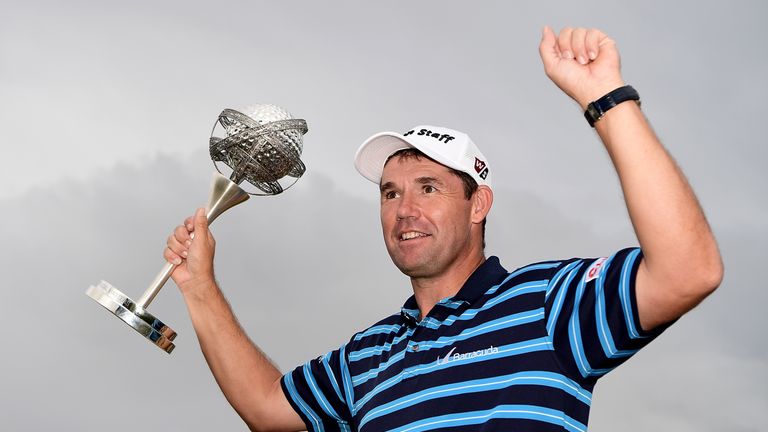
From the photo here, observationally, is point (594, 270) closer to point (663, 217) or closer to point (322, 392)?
point (663, 217)

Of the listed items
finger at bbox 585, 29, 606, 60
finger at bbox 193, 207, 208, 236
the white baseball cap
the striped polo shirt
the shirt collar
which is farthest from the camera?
finger at bbox 193, 207, 208, 236

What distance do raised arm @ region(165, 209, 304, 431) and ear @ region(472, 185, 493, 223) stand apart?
1.67 meters

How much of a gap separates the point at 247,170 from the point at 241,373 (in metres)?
1.29

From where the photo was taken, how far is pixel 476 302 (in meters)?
4.66

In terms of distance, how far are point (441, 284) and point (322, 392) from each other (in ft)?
3.41

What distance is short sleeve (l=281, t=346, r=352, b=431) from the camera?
5.38 meters

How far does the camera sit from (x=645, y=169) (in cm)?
349

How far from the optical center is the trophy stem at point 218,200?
5520 millimetres

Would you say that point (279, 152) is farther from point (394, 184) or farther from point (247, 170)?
point (394, 184)

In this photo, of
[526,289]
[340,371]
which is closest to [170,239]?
[340,371]

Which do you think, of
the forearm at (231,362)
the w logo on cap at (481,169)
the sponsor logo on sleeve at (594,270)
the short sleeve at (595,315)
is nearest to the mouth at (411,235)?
the w logo on cap at (481,169)

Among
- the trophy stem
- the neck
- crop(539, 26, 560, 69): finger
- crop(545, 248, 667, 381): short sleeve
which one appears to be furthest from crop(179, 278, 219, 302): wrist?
crop(539, 26, 560, 69): finger

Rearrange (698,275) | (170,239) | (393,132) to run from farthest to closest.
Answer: (170,239), (393,132), (698,275)

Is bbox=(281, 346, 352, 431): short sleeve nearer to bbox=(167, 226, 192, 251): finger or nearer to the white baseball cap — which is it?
bbox=(167, 226, 192, 251): finger
